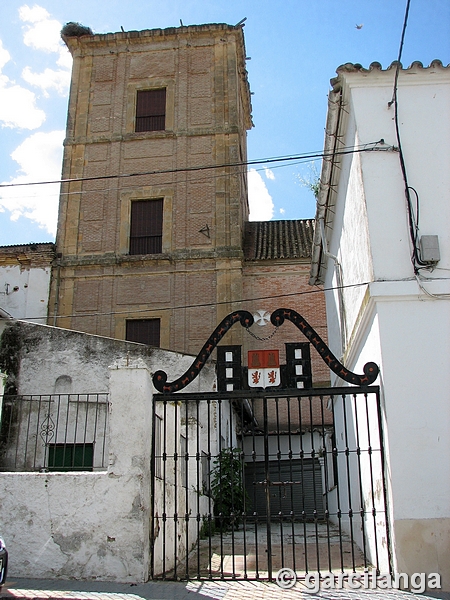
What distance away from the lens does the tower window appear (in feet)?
74.5

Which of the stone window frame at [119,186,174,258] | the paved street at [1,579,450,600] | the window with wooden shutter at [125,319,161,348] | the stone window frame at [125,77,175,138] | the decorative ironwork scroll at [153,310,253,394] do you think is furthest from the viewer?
the stone window frame at [125,77,175,138]

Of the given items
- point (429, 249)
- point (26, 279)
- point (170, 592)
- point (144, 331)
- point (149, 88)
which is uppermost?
point (149, 88)

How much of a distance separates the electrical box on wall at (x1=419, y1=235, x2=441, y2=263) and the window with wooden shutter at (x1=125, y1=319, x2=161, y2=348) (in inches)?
520

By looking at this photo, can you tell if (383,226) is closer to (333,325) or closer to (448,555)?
(448,555)

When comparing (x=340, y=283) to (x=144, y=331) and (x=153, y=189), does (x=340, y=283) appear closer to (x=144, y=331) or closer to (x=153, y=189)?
(x=144, y=331)

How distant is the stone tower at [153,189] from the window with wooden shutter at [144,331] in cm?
3

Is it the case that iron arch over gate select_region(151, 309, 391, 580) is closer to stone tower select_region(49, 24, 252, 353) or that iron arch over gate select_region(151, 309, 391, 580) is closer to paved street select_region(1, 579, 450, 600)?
paved street select_region(1, 579, 450, 600)

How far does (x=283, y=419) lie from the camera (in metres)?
19.6

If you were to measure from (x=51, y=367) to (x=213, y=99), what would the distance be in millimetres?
12553

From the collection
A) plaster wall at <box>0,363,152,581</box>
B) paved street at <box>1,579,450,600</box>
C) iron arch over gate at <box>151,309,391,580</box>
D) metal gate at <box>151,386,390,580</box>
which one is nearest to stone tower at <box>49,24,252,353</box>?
metal gate at <box>151,386,390,580</box>

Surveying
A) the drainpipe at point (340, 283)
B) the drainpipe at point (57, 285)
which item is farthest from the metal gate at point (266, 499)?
the drainpipe at point (57, 285)

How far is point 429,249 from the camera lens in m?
7.49

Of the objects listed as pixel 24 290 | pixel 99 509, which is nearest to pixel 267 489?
pixel 99 509

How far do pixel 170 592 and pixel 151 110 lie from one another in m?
19.2
